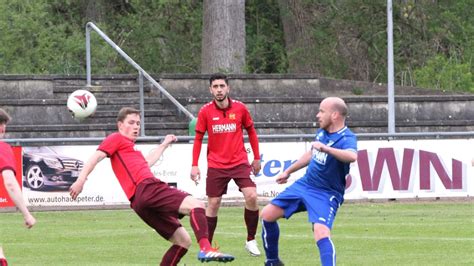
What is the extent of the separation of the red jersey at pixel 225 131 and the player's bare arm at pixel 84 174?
3.68 m

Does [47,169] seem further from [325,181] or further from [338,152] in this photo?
[338,152]

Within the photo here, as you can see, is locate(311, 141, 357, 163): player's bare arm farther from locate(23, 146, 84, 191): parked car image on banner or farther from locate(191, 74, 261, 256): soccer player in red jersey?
locate(23, 146, 84, 191): parked car image on banner

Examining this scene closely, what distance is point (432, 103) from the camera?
34781 mm

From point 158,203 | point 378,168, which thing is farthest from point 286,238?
point 378,168

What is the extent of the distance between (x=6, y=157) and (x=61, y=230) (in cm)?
860

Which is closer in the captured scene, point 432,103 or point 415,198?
point 415,198

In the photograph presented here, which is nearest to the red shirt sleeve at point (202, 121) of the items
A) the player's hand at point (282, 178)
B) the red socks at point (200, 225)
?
the player's hand at point (282, 178)

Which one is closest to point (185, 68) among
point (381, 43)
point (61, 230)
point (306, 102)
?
point (381, 43)

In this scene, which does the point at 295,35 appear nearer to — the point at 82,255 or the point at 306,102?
the point at 306,102

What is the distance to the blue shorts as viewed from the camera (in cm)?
1267

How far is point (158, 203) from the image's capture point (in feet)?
41.6

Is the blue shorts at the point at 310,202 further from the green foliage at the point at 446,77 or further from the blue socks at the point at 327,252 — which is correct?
the green foliage at the point at 446,77

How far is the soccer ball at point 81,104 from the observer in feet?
96.8

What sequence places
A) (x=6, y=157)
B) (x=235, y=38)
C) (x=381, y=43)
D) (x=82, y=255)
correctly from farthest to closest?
(x=381, y=43)
(x=235, y=38)
(x=82, y=255)
(x=6, y=157)
